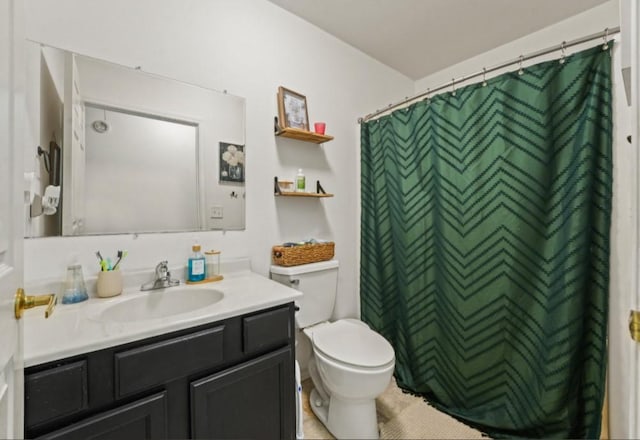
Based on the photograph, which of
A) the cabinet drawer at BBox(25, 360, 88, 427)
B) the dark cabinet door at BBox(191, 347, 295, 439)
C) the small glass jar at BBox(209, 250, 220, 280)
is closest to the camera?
the cabinet drawer at BBox(25, 360, 88, 427)

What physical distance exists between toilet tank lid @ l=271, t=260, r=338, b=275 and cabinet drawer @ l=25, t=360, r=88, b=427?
915 mm

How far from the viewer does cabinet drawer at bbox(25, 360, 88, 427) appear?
2.04ft

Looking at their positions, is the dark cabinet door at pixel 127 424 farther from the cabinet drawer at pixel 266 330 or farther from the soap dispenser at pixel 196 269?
the soap dispenser at pixel 196 269

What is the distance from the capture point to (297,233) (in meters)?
1.74

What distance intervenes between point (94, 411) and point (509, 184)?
1.81 metres

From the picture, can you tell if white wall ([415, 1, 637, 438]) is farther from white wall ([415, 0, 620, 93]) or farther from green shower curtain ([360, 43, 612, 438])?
white wall ([415, 0, 620, 93])

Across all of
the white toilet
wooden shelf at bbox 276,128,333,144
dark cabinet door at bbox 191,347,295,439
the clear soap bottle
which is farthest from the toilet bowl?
wooden shelf at bbox 276,128,333,144

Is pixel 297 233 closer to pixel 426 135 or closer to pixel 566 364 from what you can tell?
pixel 426 135

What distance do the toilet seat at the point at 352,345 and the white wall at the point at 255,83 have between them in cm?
37

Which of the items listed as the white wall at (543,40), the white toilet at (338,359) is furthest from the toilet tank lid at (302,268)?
the white wall at (543,40)

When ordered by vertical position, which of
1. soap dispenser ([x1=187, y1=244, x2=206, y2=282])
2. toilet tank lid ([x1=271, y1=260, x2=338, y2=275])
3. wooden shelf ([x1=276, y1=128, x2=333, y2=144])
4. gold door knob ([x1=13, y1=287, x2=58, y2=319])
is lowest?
toilet tank lid ([x1=271, y1=260, x2=338, y2=275])

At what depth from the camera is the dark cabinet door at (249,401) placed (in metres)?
0.85

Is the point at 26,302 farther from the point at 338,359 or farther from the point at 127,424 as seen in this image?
the point at 338,359

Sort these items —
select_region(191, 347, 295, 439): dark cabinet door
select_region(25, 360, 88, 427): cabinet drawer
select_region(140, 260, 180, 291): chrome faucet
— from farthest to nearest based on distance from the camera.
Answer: select_region(140, 260, 180, 291): chrome faucet
select_region(191, 347, 295, 439): dark cabinet door
select_region(25, 360, 88, 427): cabinet drawer
